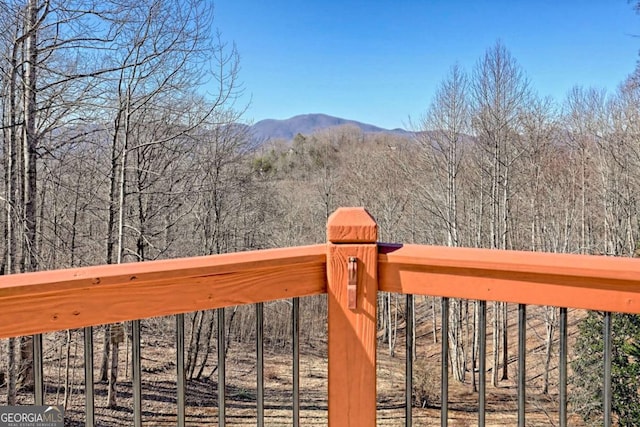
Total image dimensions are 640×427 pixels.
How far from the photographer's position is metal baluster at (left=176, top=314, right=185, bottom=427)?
107 centimetres

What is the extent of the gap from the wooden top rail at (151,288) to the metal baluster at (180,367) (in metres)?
0.06

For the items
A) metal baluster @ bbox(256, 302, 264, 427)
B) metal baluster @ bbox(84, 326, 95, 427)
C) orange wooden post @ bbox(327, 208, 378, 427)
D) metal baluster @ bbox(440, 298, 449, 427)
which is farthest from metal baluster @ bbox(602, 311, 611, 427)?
metal baluster @ bbox(84, 326, 95, 427)

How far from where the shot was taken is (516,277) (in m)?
1.06

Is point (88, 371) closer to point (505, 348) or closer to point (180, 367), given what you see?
point (180, 367)

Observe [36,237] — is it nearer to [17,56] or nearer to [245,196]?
[17,56]

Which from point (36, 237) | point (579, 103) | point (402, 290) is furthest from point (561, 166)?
point (402, 290)

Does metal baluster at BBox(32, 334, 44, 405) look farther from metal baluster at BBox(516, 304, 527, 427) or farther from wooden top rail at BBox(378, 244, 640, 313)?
metal baluster at BBox(516, 304, 527, 427)

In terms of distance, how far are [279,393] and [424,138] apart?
1399 centimetres

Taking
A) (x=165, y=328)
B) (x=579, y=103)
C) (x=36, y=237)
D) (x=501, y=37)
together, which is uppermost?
(x=501, y=37)

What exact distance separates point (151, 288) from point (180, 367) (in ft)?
0.71

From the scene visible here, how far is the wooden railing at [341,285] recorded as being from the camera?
3.24 feet

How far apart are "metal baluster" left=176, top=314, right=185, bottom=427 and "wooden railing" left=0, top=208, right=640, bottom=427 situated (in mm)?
66

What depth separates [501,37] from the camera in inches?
645

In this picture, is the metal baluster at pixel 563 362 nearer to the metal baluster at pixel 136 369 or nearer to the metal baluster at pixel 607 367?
the metal baluster at pixel 607 367
